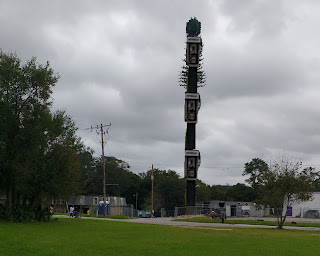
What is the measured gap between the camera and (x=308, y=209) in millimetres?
69062

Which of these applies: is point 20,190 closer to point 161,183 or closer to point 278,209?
point 278,209

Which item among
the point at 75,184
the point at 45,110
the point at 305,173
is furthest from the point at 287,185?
the point at 45,110

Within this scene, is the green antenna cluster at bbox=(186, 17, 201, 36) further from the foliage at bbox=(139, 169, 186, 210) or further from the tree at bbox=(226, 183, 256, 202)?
the tree at bbox=(226, 183, 256, 202)

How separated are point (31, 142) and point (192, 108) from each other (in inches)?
1514

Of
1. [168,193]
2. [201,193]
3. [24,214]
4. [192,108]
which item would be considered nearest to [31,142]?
[24,214]

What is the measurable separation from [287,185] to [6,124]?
22.8 m

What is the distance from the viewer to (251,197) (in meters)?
114

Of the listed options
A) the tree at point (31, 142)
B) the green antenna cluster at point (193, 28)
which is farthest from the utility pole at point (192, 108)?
the tree at point (31, 142)

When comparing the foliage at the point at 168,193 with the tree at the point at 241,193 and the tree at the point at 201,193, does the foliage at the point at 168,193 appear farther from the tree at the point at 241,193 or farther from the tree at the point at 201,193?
the tree at the point at 241,193

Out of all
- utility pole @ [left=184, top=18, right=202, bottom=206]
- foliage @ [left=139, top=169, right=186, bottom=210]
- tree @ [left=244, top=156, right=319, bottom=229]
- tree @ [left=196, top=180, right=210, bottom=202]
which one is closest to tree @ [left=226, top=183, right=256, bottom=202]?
tree @ [left=196, top=180, right=210, bottom=202]

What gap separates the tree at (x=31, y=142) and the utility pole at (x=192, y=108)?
32.5m

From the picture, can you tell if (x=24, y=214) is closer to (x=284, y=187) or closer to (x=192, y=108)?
(x=284, y=187)

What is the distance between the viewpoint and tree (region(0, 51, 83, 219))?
35625 millimetres

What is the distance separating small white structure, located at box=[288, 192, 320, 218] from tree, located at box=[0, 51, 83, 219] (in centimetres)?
4106
